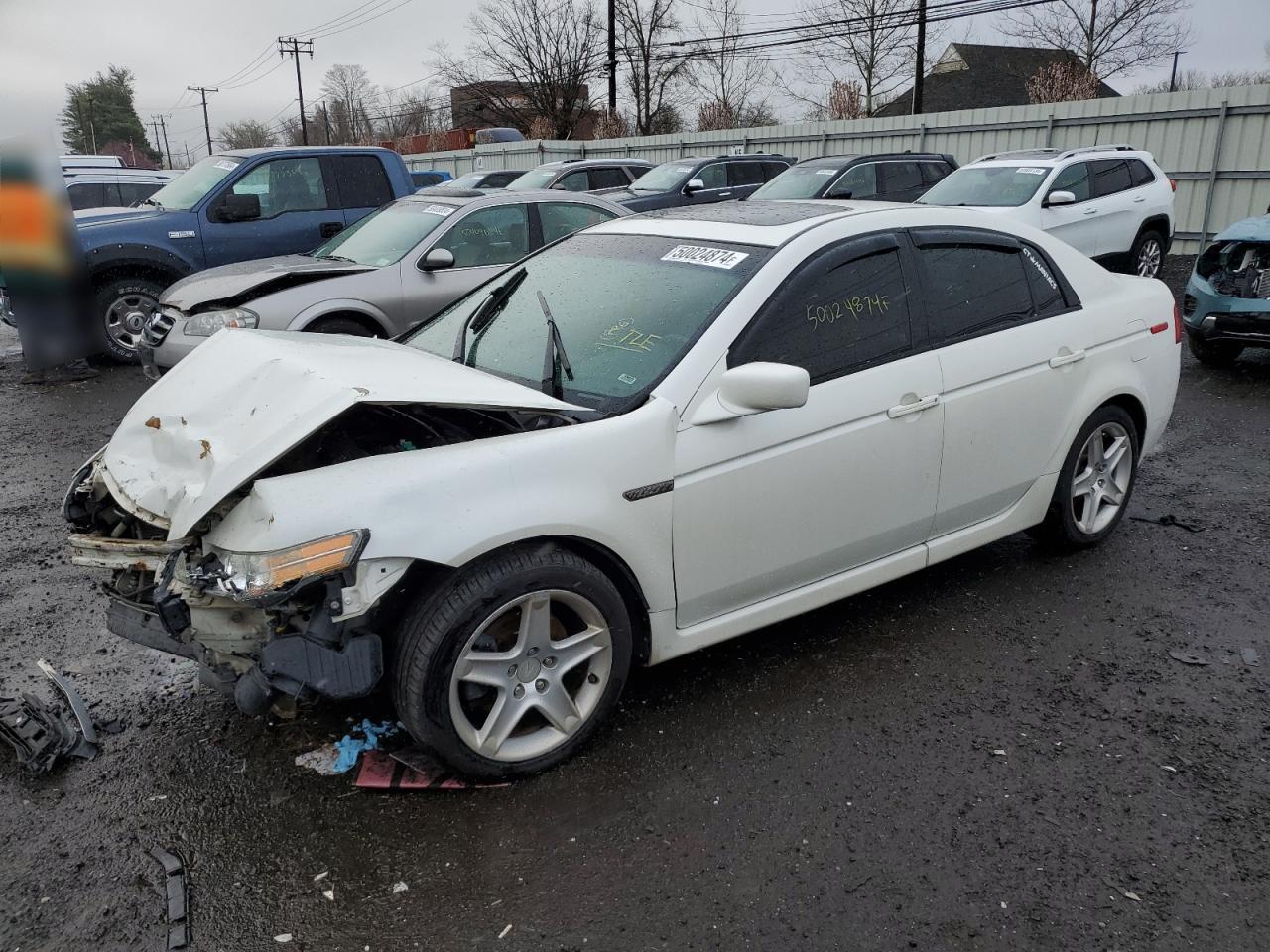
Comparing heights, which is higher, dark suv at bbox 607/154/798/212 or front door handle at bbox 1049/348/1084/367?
dark suv at bbox 607/154/798/212

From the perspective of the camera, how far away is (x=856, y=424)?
11.6 ft

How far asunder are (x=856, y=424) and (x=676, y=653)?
3.49ft

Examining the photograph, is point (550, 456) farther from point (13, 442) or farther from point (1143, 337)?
point (13, 442)

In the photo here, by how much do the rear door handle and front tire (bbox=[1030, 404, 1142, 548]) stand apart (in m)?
0.32

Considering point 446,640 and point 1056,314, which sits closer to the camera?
point 446,640

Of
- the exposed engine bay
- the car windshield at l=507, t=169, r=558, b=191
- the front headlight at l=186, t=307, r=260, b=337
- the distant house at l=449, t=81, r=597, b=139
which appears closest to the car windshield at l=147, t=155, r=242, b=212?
the front headlight at l=186, t=307, r=260, b=337

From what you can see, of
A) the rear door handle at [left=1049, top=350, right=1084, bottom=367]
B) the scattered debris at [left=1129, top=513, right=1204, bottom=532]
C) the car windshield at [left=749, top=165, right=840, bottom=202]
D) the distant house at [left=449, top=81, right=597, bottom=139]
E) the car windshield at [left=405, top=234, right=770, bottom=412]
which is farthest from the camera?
the distant house at [left=449, top=81, right=597, bottom=139]

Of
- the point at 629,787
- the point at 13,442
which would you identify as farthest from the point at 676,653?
the point at 13,442

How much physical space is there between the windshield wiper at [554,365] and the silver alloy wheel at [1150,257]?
1142cm

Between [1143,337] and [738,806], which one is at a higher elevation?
[1143,337]

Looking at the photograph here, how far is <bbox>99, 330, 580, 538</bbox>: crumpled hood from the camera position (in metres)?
2.84

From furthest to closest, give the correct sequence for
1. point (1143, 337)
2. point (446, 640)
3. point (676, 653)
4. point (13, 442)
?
1. point (13, 442)
2. point (1143, 337)
3. point (676, 653)
4. point (446, 640)

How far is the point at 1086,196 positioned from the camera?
11.9 meters

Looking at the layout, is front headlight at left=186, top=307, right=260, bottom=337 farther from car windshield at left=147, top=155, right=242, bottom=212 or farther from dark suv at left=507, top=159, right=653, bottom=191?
dark suv at left=507, top=159, right=653, bottom=191
